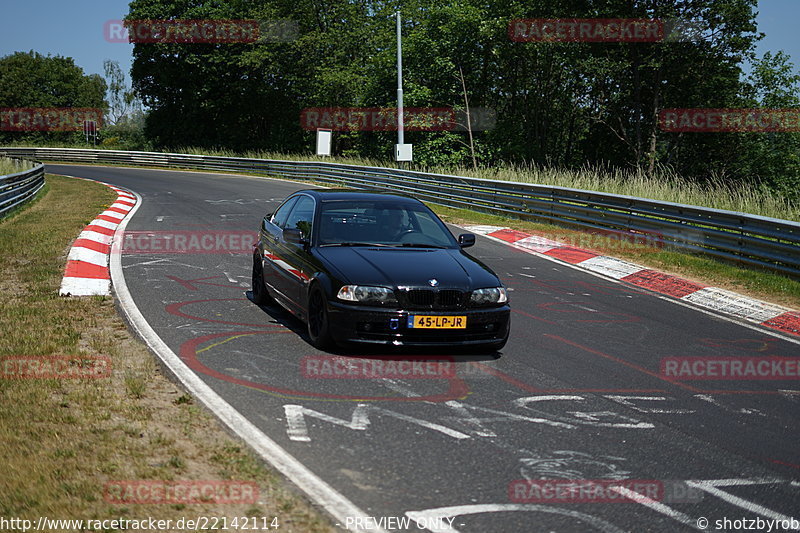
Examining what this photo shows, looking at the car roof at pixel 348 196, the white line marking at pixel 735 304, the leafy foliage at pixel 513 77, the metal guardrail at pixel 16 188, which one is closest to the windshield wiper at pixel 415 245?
the car roof at pixel 348 196

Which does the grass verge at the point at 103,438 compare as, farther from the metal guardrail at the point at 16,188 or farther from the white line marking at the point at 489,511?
the metal guardrail at the point at 16,188

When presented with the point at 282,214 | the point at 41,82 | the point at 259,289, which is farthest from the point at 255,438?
the point at 41,82

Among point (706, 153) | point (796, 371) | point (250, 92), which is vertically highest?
point (250, 92)

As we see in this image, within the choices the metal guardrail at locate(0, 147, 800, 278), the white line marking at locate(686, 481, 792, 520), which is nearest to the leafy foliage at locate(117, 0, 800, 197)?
the metal guardrail at locate(0, 147, 800, 278)

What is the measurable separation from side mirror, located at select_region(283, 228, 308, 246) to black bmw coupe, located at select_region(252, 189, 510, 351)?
0.03ft

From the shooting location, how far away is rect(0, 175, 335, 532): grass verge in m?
4.20

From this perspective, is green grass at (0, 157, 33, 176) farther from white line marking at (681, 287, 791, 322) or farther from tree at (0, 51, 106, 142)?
tree at (0, 51, 106, 142)

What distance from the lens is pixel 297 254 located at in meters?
8.80

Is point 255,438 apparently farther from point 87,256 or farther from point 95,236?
point 95,236

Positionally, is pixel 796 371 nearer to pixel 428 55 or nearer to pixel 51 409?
pixel 51 409

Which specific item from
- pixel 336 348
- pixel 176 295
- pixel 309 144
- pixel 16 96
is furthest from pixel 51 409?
pixel 16 96

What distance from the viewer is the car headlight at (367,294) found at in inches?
296

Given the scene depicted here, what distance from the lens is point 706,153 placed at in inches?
1767

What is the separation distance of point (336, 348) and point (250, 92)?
187 ft
